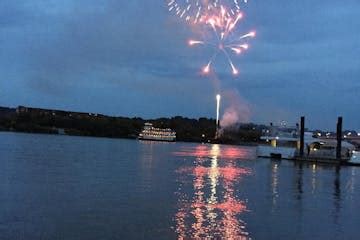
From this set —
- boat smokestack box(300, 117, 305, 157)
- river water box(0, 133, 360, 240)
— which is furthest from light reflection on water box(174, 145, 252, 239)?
boat smokestack box(300, 117, 305, 157)

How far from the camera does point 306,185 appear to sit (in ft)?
178

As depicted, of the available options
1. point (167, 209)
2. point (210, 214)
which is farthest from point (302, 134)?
point (210, 214)

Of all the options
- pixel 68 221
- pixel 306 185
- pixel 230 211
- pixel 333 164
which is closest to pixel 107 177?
pixel 306 185

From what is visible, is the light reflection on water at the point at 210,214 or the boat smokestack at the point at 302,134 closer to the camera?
the light reflection on water at the point at 210,214

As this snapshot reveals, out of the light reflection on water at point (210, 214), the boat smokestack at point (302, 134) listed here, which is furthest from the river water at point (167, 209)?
the boat smokestack at point (302, 134)

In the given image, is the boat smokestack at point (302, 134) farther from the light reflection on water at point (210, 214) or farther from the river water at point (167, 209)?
the light reflection on water at point (210, 214)

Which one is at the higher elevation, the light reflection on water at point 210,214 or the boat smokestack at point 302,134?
the boat smokestack at point 302,134

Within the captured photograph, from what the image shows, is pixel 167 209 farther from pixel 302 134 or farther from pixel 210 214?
pixel 302 134

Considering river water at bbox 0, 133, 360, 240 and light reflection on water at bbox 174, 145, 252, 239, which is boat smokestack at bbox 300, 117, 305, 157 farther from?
light reflection on water at bbox 174, 145, 252, 239

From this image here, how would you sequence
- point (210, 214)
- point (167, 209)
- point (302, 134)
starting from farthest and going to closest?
point (302, 134), point (167, 209), point (210, 214)

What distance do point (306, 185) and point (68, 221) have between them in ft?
105

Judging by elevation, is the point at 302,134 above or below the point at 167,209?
above

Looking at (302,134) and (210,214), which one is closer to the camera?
(210,214)

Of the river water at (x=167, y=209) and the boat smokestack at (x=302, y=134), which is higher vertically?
the boat smokestack at (x=302, y=134)
